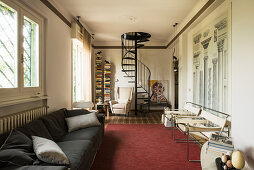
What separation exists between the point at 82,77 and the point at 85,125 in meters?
2.49

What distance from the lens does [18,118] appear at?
89.7 inches

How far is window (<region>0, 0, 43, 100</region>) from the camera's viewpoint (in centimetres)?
216

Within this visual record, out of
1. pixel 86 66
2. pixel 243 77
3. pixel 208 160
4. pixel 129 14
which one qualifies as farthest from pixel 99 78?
pixel 243 77

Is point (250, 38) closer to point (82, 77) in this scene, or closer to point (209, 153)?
point (209, 153)

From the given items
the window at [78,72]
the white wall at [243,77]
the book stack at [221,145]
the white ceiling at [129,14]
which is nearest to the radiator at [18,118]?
the window at [78,72]

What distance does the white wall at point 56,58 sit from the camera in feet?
10.4

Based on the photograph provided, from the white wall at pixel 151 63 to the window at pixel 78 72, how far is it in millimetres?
2243

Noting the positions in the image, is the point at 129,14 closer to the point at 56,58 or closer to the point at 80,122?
the point at 56,58

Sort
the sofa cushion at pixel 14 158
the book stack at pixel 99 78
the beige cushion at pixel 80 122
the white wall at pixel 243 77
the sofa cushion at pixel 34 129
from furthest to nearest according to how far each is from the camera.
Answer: the book stack at pixel 99 78, the beige cushion at pixel 80 122, the sofa cushion at pixel 34 129, the white wall at pixel 243 77, the sofa cushion at pixel 14 158

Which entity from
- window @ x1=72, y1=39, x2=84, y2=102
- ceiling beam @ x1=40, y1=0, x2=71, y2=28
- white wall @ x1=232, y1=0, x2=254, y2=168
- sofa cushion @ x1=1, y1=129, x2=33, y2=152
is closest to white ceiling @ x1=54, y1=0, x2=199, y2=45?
ceiling beam @ x1=40, y1=0, x2=71, y2=28

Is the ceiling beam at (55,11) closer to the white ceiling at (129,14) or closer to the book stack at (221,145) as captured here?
the white ceiling at (129,14)

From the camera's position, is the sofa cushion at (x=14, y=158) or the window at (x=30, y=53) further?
the window at (x=30, y=53)

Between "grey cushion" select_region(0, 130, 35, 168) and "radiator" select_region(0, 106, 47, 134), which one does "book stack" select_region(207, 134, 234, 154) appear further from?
"radiator" select_region(0, 106, 47, 134)

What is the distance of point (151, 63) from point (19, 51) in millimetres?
5752
